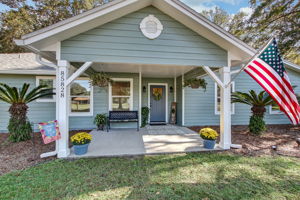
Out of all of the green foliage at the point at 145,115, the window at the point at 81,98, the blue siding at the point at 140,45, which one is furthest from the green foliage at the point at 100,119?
the blue siding at the point at 140,45

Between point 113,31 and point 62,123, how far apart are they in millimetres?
2683

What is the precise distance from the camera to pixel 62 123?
3.44 m

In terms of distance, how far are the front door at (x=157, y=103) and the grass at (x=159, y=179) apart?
14.5 ft

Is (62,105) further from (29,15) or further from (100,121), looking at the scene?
(29,15)

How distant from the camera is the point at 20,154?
3607 millimetres

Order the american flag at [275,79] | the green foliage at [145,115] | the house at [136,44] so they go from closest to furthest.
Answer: the american flag at [275,79], the house at [136,44], the green foliage at [145,115]

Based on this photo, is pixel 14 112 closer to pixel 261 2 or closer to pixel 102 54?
pixel 102 54

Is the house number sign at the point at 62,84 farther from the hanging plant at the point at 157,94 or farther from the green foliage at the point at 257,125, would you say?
the green foliage at the point at 257,125

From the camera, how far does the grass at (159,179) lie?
2.14m

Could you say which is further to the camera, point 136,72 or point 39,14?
point 39,14

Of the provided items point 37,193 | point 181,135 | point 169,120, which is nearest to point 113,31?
point 37,193

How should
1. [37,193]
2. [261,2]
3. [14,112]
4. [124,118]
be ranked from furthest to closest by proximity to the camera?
[261,2]
[124,118]
[14,112]
[37,193]

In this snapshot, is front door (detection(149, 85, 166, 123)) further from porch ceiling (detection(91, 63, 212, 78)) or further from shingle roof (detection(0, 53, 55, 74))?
shingle roof (detection(0, 53, 55, 74))

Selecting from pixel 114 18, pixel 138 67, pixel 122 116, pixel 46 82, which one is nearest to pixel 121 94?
pixel 122 116
